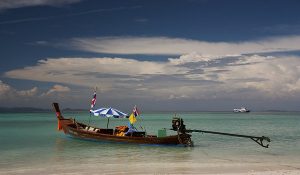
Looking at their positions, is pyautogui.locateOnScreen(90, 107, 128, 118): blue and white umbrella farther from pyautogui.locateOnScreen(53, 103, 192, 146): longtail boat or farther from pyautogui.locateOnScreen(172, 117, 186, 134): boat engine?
pyautogui.locateOnScreen(172, 117, 186, 134): boat engine

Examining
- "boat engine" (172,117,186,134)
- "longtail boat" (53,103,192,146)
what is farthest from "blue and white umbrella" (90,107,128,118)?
"boat engine" (172,117,186,134)

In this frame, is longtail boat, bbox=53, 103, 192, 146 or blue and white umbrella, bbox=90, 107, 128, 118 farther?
blue and white umbrella, bbox=90, 107, 128, 118

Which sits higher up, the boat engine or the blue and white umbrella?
the blue and white umbrella

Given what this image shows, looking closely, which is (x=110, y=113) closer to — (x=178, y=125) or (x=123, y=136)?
(x=123, y=136)

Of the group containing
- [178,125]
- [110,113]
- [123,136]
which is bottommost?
[123,136]

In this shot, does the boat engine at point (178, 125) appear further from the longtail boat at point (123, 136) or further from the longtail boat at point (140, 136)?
the longtail boat at point (123, 136)

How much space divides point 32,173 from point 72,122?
2020 centimetres

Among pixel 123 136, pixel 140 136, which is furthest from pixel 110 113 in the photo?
pixel 140 136

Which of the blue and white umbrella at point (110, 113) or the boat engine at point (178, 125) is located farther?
the blue and white umbrella at point (110, 113)

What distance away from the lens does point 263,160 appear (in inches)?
850

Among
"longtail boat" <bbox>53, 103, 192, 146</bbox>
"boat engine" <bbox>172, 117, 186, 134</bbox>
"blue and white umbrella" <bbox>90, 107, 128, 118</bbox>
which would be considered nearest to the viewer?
"boat engine" <bbox>172, 117, 186, 134</bbox>

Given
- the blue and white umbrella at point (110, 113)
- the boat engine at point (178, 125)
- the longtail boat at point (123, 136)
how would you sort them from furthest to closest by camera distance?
the blue and white umbrella at point (110, 113) → the longtail boat at point (123, 136) → the boat engine at point (178, 125)

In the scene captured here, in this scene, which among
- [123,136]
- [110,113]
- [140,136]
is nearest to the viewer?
[123,136]

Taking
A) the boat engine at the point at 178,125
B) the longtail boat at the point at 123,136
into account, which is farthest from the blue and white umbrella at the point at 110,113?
the boat engine at the point at 178,125
